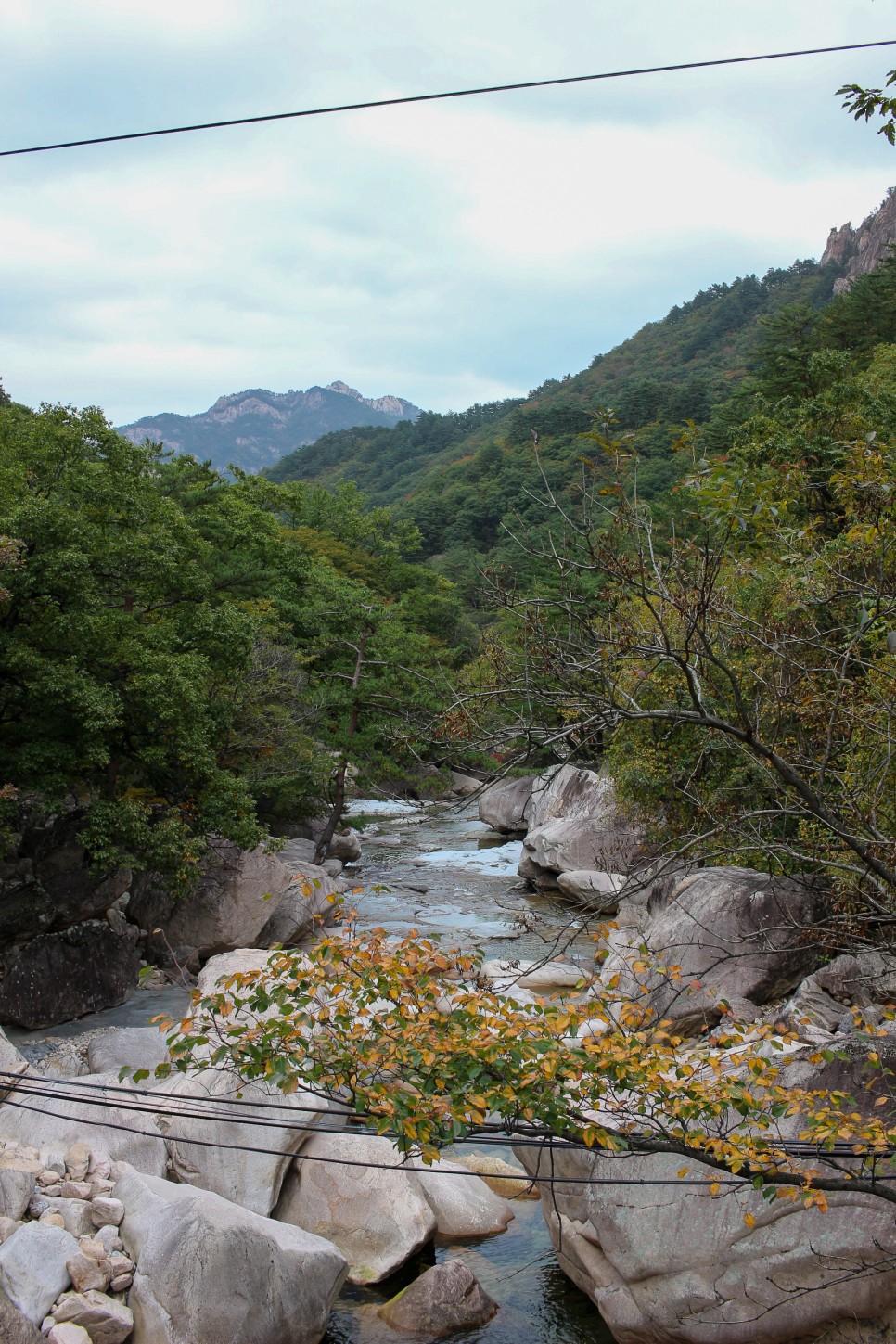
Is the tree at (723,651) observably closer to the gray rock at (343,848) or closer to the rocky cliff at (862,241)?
the gray rock at (343,848)

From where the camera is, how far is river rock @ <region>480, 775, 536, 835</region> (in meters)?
30.9

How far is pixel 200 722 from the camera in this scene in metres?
15.6

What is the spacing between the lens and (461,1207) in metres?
9.71

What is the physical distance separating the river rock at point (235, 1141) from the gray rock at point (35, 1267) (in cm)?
164

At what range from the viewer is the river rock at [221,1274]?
727cm

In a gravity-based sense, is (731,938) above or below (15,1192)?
below

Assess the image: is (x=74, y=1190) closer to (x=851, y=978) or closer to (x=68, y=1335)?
(x=68, y=1335)

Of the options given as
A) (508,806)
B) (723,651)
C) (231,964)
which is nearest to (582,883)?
(508,806)

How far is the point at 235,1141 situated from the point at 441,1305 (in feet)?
7.60

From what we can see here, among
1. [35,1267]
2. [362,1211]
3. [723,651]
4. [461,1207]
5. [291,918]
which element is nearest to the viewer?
[723,651]

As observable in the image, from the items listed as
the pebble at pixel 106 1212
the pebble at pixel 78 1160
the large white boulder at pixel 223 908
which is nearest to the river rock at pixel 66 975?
the large white boulder at pixel 223 908

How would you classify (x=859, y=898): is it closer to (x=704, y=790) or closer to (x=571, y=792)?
(x=704, y=790)

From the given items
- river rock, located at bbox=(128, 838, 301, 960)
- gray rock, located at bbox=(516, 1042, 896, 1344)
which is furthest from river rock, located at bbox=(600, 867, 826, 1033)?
river rock, located at bbox=(128, 838, 301, 960)

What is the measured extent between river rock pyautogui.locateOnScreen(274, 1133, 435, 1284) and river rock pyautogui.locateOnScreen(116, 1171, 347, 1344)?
0.91 metres
